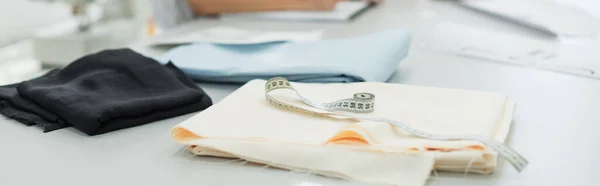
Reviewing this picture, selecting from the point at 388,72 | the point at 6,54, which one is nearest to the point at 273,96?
the point at 388,72

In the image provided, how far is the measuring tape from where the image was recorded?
0.55m

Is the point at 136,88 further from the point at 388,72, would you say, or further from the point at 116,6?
the point at 116,6

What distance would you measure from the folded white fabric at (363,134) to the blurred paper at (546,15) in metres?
0.71

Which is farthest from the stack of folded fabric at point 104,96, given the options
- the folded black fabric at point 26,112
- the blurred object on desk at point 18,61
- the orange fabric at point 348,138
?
the blurred object on desk at point 18,61

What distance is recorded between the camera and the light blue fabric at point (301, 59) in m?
0.88

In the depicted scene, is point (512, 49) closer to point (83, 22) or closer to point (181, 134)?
point (181, 134)

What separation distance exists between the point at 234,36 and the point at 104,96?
53 centimetres

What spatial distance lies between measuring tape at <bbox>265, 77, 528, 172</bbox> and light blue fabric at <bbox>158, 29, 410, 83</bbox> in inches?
5.1

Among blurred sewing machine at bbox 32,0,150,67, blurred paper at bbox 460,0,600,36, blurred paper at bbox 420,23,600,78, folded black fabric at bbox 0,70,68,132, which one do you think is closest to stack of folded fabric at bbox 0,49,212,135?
folded black fabric at bbox 0,70,68,132

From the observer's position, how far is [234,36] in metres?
1.26

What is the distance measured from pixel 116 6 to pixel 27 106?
6.85ft

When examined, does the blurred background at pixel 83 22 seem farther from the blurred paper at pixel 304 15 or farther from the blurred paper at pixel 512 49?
the blurred paper at pixel 512 49

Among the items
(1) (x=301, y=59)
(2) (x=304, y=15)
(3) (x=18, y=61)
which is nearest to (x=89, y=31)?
(3) (x=18, y=61)

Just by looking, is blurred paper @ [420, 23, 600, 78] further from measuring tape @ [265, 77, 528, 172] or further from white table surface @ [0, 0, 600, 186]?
measuring tape @ [265, 77, 528, 172]
